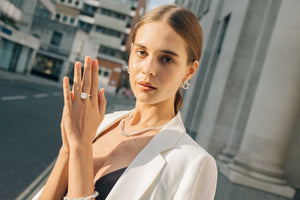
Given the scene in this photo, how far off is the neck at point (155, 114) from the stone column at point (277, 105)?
376cm

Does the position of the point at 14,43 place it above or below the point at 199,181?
A: above

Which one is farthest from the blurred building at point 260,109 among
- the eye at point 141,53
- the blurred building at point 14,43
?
the blurred building at point 14,43

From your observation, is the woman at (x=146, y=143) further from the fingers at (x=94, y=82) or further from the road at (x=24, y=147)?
the road at (x=24, y=147)

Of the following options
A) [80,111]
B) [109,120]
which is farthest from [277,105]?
[80,111]

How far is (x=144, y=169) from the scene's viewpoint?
1.37 m

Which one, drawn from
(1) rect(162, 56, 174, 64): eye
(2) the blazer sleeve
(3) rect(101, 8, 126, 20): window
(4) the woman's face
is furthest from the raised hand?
(3) rect(101, 8, 126, 20): window

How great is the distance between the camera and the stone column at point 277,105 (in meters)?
5.05

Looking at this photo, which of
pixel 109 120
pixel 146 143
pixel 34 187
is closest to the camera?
pixel 146 143

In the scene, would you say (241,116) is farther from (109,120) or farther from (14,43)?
(14,43)

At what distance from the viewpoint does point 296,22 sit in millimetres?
5098

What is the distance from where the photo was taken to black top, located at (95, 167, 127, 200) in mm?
1415

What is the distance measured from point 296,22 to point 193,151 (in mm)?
4747

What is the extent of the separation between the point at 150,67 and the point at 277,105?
14.3 feet

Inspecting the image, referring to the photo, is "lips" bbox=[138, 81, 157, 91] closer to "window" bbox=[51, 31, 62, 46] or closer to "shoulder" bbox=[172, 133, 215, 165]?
"shoulder" bbox=[172, 133, 215, 165]
